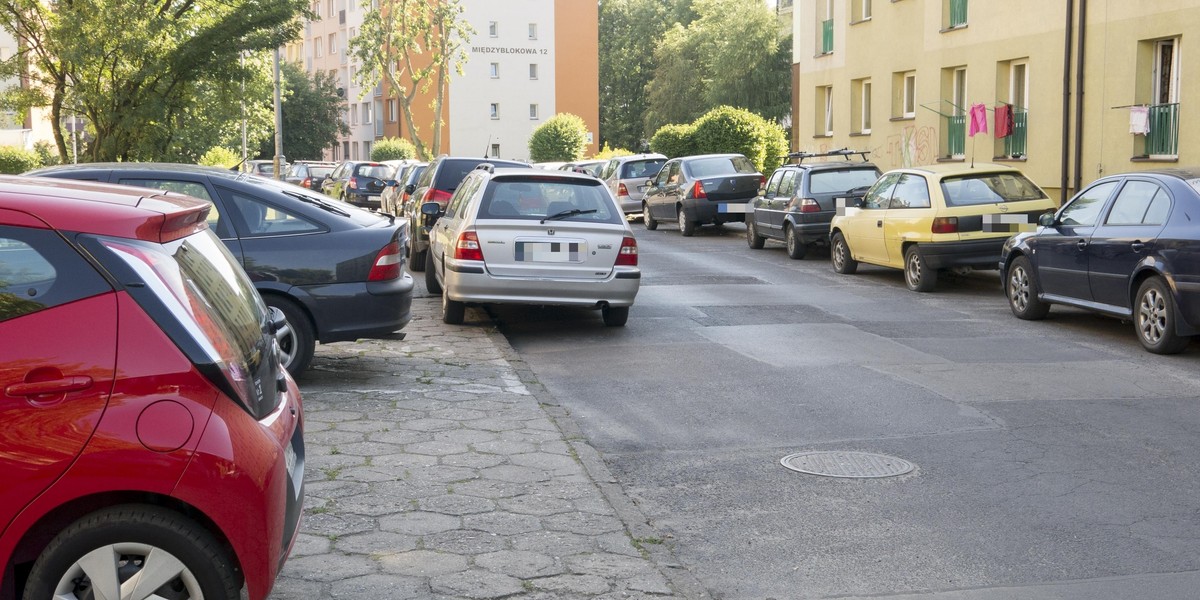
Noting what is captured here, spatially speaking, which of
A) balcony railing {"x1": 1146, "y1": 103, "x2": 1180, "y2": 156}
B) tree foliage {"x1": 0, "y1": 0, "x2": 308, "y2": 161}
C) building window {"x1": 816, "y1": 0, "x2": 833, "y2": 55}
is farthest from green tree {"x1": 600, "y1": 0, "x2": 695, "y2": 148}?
tree foliage {"x1": 0, "y1": 0, "x2": 308, "y2": 161}

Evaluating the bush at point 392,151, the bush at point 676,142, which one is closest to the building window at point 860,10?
the bush at point 676,142

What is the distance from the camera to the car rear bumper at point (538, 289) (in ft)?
40.4

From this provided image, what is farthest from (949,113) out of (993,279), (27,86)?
(27,86)

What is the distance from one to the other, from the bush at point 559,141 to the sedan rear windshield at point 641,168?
3406 cm

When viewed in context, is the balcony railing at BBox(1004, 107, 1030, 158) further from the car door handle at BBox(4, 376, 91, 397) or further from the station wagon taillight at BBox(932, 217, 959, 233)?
the car door handle at BBox(4, 376, 91, 397)

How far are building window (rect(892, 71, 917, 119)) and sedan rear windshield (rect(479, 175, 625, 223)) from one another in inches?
711

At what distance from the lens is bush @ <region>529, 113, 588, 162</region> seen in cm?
6894

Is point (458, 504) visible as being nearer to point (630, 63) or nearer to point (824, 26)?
point (824, 26)

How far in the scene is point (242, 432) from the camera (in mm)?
3988

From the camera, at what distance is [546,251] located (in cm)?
1235

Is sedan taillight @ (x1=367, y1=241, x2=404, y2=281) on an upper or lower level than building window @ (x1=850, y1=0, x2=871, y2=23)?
lower

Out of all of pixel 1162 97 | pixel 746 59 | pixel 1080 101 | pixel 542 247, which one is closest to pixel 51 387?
pixel 542 247

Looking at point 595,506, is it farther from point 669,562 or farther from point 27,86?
point 27,86

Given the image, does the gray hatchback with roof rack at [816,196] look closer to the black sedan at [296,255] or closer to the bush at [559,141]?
the black sedan at [296,255]
